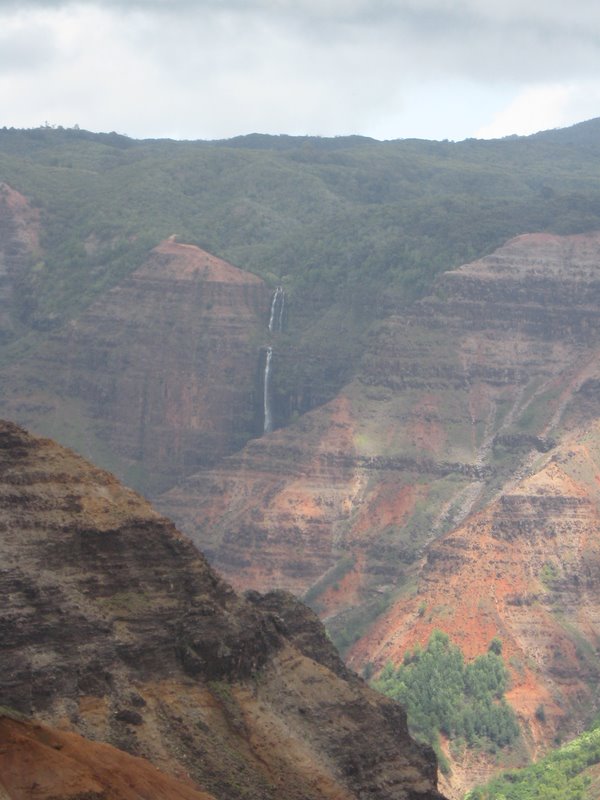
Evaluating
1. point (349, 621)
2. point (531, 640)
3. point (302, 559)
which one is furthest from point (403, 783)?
point (302, 559)

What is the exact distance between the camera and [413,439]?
552ft

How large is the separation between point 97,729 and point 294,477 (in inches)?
3766

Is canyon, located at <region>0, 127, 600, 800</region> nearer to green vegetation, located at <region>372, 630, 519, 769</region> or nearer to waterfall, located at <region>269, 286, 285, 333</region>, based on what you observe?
waterfall, located at <region>269, 286, 285, 333</region>

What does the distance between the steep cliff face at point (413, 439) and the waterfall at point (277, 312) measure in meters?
16.9

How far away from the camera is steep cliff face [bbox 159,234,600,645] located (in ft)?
527

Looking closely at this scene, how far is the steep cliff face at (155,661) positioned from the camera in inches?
2835

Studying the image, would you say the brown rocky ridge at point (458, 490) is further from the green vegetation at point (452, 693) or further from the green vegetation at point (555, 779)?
the green vegetation at point (555, 779)

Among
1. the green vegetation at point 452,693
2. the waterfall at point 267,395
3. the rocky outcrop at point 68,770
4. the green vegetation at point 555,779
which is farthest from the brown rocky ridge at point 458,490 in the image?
the rocky outcrop at point 68,770

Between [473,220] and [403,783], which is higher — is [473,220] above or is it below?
above

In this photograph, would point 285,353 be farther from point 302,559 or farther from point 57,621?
point 57,621

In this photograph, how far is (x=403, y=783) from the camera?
79000 millimetres

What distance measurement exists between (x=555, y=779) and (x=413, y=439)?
50379mm

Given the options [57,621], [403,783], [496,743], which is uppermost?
[57,621]

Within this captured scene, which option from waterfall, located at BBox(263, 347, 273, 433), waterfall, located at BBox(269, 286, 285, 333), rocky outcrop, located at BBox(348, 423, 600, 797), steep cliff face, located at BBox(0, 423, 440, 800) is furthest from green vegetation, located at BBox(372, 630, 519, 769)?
waterfall, located at BBox(269, 286, 285, 333)
